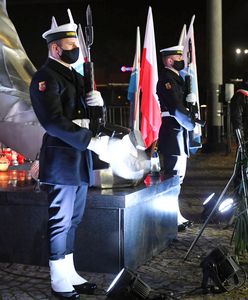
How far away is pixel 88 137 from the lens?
420 centimetres

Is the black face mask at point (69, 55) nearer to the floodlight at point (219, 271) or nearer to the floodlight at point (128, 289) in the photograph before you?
the floodlight at point (128, 289)

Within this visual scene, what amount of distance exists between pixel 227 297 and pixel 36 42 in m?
29.2

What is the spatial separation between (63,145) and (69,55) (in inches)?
28.5

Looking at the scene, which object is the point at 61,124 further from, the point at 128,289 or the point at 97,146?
the point at 128,289

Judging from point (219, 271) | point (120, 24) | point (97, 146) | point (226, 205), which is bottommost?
point (219, 271)

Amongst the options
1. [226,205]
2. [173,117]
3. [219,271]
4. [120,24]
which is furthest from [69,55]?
[120,24]

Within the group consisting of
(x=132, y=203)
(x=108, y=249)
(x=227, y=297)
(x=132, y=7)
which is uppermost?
(x=132, y=7)

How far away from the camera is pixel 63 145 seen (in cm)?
432

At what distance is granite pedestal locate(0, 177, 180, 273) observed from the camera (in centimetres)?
500

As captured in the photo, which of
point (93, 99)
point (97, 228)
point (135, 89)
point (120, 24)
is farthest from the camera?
point (120, 24)

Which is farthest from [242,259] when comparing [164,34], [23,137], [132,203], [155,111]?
[164,34]

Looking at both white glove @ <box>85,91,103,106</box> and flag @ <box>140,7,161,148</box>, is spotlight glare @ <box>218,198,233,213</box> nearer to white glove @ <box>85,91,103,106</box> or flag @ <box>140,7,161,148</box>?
white glove @ <box>85,91,103,106</box>

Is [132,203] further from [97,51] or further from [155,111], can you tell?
[97,51]

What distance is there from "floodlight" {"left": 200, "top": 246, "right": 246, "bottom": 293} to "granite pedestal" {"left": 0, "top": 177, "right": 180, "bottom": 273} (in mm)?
794
